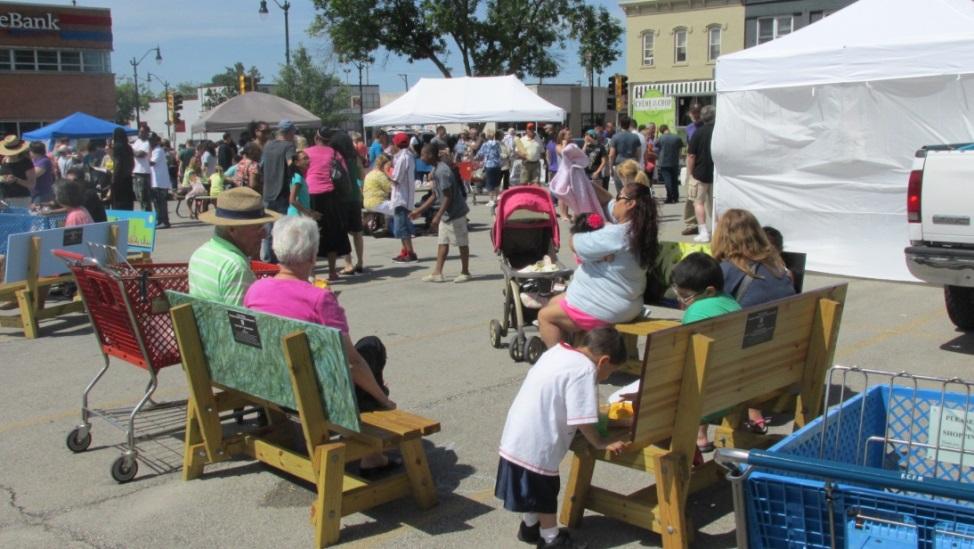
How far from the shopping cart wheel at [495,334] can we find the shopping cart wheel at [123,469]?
3.69 m

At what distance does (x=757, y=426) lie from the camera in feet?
19.6

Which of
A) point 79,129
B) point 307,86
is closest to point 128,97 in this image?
point 307,86

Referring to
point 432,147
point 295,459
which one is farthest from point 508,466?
point 432,147

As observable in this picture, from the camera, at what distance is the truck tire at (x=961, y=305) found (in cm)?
852

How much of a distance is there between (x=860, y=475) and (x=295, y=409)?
9.68ft

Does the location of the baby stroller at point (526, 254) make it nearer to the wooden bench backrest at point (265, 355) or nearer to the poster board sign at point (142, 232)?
the wooden bench backrest at point (265, 355)

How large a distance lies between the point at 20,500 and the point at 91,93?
52.4 metres

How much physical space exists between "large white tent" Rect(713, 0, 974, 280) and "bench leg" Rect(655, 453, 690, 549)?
7915 millimetres

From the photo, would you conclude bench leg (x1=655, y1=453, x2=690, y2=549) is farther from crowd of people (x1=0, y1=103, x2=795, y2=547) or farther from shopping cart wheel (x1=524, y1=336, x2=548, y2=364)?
shopping cart wheel (x1=524, y1=336, x2=548, y2=364)

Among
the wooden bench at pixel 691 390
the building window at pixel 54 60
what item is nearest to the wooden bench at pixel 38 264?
the wooden bench at pixel 691 390

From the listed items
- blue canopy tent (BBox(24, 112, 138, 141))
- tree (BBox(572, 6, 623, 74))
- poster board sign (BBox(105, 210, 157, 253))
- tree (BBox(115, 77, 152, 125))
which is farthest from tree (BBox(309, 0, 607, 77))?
tree (BBox(115, 77, 152, 125))

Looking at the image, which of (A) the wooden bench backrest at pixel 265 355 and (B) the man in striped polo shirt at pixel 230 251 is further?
(B) the man in striped polo shirt at pixel 230 251

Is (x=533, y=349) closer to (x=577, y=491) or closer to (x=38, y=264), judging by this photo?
(x=577, y=491)

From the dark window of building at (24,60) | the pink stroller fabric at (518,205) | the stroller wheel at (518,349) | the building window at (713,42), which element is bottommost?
the stroller wheel at (518,349)
